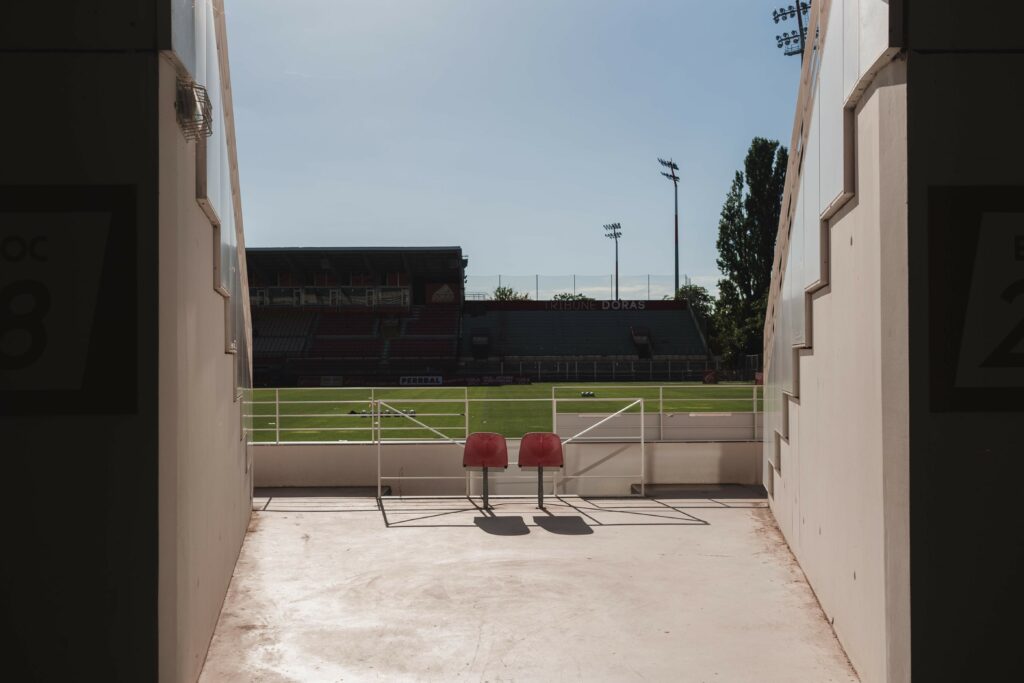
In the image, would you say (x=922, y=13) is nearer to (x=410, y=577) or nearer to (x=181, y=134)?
(x=181, y=134)

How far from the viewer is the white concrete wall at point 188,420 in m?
3.90

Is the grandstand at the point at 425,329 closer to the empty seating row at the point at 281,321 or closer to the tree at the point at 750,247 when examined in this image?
the empty seating row at the point at 281,321

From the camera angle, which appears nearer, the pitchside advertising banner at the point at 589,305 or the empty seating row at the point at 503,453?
the empty seating row at the point at 503,453

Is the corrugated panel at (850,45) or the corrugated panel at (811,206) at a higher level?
the corrugated panel at (850,45)

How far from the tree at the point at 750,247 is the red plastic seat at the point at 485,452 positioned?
44659mm

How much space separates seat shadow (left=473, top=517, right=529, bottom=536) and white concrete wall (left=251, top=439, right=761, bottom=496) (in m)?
2.13

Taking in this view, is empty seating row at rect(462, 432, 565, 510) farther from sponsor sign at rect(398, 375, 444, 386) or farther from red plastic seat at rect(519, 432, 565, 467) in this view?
sponsor sign at rect(398, 375, 444, 386)

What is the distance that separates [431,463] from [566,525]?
3.34m

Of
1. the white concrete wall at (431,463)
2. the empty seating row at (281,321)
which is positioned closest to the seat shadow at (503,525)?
the white concrete wall at (431,463)

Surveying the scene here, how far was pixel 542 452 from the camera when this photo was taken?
32.9ft

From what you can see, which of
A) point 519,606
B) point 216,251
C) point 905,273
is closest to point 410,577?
point 519,606

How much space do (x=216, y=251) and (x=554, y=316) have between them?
2371 inches
